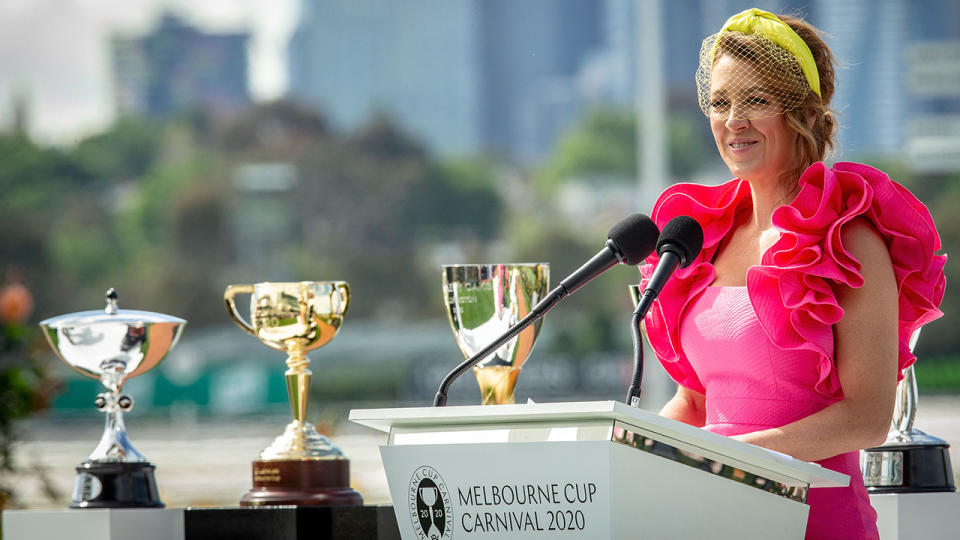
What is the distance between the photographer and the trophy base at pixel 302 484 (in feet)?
8.07

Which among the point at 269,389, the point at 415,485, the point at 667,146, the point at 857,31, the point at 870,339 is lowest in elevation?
the point at 269,389

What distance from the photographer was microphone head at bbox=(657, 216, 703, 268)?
1.82 m

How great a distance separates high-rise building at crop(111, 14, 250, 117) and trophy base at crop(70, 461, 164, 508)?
119ft

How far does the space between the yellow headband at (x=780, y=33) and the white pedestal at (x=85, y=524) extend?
1317 mm

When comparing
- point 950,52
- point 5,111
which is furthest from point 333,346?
point 950,52

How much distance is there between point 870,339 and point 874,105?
34.5 metres

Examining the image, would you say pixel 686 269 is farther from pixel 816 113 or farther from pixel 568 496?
pixel 568 496

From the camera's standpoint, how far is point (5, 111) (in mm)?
34906

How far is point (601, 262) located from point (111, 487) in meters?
1.12

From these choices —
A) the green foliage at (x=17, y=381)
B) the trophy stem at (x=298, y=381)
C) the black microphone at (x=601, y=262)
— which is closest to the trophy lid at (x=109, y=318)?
the trophy stem at (x=298, y=381)

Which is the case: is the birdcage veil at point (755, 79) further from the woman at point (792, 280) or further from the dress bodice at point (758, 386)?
the dress bodice at point (758, 386)

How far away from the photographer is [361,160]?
35719mm

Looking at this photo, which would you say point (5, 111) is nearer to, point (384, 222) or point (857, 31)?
point (384, 222)

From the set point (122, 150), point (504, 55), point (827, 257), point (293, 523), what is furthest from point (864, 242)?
point (504, 55)
